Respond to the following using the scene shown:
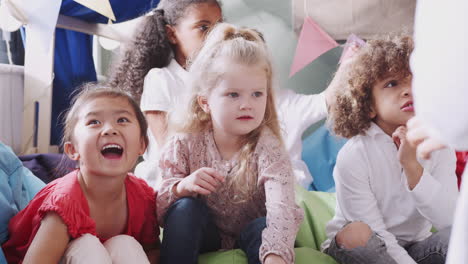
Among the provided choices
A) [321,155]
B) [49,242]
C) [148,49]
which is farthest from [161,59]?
[49,242]

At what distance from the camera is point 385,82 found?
3.76 feet

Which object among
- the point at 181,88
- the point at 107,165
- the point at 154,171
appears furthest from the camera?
the point at 181,88

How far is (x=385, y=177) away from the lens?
112cm

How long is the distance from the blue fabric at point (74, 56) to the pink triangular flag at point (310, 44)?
63 centimetres

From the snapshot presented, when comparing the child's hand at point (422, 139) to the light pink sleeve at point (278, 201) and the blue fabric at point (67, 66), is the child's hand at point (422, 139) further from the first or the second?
the blue fabric at point (67, 66)

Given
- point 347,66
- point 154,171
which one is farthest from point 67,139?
point 347,66

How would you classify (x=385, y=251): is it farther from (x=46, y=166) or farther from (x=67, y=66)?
(x=67, y=66)

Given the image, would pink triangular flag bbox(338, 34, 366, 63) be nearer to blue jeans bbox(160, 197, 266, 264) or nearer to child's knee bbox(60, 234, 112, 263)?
blue jeans bbox(160, 197, 266, 264)

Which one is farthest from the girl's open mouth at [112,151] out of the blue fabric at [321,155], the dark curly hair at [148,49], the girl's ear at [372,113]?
the blue fabric at [321,155]

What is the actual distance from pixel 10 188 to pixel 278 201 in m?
0.62

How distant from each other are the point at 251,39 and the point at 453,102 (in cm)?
77

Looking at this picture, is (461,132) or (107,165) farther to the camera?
(107,165)

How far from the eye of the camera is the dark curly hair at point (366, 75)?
3.73 feet

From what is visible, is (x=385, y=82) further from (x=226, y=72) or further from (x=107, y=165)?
(x=107, y=165)
